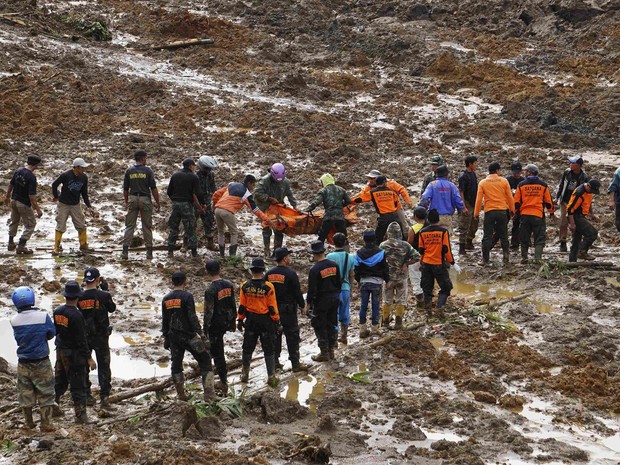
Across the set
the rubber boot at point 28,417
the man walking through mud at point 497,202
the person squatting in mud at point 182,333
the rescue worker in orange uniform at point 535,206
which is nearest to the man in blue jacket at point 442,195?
the man walking through mud at point 497,202

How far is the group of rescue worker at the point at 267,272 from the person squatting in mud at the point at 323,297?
0.05 feet

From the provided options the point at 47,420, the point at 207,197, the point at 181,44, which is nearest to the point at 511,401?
the point at 47,420

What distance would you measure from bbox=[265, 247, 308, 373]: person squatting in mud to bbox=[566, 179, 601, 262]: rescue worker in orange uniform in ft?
19.1

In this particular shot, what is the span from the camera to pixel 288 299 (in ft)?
34.2

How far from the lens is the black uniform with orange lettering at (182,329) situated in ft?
31.1

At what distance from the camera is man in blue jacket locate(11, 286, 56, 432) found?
8.93 meters

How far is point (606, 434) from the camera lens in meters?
8.82

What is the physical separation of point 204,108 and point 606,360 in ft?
57.0

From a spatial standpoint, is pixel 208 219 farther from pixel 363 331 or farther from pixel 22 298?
pixel 22 298

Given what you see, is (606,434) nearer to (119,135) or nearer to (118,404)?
(118,404)


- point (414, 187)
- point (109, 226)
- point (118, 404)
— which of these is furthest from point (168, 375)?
point (414, 187)

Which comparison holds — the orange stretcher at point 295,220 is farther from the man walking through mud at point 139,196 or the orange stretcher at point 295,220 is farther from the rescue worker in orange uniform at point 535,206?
the rescue worker in orange uniform at point 535,206

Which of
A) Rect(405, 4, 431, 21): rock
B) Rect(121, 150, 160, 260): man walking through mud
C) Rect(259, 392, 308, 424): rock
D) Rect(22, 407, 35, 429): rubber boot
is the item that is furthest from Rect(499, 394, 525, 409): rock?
Rect(405, 4, 431, 21): rock

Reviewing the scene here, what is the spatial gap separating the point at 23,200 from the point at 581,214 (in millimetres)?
8901
